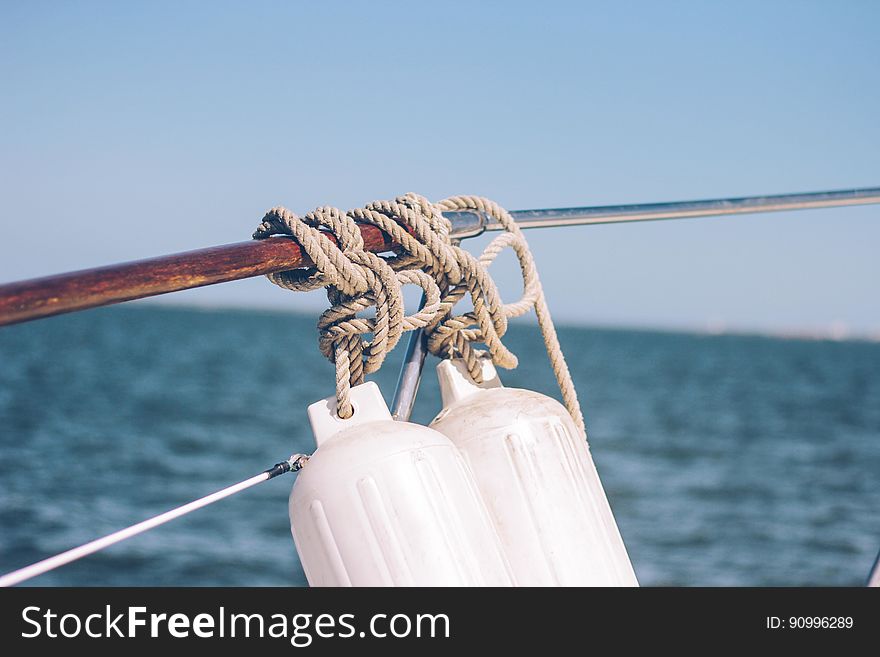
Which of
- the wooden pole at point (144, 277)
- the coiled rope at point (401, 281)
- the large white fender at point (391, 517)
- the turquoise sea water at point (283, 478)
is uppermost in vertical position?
the turquoise sea water at point (283, 478)

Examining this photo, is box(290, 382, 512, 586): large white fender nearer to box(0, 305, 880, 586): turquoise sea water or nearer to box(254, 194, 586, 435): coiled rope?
box(254, 194, 586, 435): coiled rope

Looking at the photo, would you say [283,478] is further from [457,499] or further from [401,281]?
[457,499]

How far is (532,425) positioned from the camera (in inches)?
57.1

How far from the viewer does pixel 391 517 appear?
1.25m

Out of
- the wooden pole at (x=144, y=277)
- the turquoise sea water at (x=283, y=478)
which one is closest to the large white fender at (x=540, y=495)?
the wooden pole at (x=144, y=277)

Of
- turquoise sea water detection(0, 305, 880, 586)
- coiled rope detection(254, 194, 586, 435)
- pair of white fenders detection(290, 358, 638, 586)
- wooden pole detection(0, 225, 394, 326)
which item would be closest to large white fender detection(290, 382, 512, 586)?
pair of white fenders detection(290, 358, 638, 586)

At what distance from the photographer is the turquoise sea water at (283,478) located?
896 cm

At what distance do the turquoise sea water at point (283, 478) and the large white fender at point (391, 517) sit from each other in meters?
7.12

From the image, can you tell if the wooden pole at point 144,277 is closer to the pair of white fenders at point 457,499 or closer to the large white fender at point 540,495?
the pair of white fenders at point 457,499

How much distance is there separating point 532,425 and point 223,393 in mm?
24882

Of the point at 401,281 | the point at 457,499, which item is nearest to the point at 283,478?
the point at 401,281

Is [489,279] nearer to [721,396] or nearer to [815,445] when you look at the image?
[815,445]

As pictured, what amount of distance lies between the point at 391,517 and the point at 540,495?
282 mm

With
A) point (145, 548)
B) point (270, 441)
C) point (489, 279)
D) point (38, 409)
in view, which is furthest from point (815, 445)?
point (489, 279)
